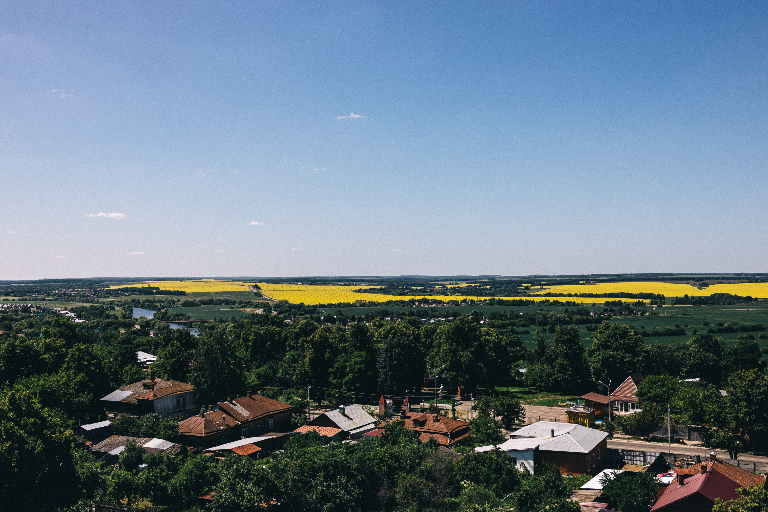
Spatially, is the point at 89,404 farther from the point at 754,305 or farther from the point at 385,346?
the point at 754,305

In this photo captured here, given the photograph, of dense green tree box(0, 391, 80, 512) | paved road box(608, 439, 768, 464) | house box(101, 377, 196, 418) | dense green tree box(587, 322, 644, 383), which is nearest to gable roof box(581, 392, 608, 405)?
dense green tree box(587, 322, 644, 383)

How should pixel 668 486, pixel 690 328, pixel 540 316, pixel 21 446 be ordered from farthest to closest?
pixel 540 316, pixel 690 328, pixel 668 486, pixel 21 446

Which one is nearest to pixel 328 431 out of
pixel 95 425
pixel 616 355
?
pixel 95 425

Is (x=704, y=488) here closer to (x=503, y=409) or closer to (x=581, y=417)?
(x=503, y=409)

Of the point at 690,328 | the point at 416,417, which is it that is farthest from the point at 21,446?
the point at 690,328

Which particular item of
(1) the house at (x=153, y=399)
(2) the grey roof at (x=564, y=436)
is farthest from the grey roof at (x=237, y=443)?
(2) the grey roof at (x=564, y=436)

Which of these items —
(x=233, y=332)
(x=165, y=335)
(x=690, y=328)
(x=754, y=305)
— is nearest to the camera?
(x=165, y=335)

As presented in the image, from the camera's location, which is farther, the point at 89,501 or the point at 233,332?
the point at 233,332

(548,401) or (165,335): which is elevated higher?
(165,335)
